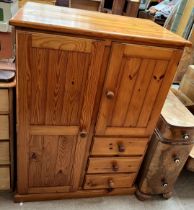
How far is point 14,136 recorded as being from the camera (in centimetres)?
127

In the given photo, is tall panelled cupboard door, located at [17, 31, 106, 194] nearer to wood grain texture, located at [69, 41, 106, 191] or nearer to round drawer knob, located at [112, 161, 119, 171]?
wood grain texture, located at [69, 41, 106, 191]

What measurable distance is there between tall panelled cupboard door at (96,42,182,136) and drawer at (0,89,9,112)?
0.49 m

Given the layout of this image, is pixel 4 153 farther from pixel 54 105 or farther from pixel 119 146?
pixel 119 146

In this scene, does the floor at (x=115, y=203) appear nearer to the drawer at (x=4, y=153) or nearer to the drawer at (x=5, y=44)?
the drawer at (x=4, y=153)

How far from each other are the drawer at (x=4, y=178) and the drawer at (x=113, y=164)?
50 cm

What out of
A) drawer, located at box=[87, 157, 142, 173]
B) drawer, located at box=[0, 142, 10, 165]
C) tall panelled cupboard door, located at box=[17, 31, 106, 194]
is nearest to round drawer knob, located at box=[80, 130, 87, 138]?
tall panelled cupboard door, located at box=[17, 31, 106, 194]

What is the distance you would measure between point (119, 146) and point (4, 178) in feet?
2.41

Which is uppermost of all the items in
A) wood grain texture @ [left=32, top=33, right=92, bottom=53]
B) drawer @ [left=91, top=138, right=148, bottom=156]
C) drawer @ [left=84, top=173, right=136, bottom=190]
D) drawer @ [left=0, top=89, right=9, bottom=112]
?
wood grain texture @ [left=32, top=33, right=92, bottom=53]

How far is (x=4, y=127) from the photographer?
3.99 feet

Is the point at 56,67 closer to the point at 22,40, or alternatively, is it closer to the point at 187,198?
the point at 22,40

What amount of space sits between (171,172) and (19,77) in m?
1.15

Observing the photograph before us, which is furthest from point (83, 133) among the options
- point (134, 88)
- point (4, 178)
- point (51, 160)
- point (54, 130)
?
point (4, 178)

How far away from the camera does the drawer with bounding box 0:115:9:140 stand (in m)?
1.19

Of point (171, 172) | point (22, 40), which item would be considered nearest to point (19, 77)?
point (22, 40)
